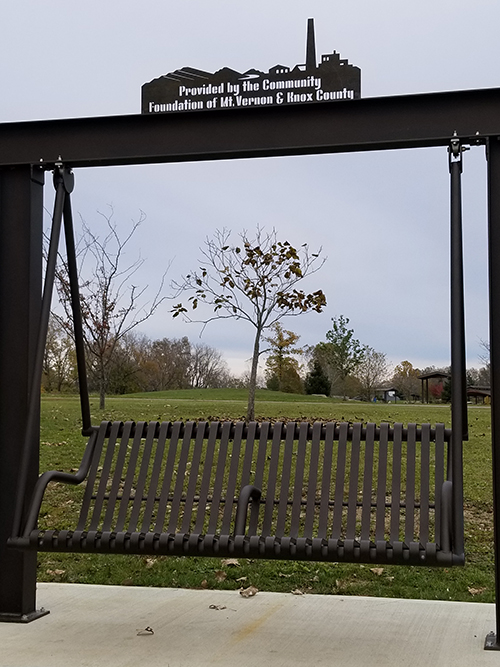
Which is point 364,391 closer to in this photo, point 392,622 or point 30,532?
point 392,622

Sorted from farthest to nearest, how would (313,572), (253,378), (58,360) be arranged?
(58,360) < (253,378) < (313,572)

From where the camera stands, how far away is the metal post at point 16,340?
3.50m

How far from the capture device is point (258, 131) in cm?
338

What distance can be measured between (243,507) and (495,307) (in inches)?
51.9

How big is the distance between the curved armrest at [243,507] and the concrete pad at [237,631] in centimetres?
49

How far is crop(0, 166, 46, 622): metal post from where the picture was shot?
3.50m

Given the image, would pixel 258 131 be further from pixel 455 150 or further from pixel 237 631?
pixel 237 631

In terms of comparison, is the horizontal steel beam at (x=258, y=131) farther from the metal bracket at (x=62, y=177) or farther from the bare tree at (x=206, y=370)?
the bare tree at (x=206, y=370)

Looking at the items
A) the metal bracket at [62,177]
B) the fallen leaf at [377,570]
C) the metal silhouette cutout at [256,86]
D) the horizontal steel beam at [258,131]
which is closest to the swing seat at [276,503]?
the metal bracket at [62,177]

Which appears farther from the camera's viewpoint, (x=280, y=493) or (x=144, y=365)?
(x=144, y=365)

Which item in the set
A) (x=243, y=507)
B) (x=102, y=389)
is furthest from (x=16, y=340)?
(x=102, y=389)

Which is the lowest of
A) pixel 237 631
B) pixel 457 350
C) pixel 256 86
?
pixel 237 631

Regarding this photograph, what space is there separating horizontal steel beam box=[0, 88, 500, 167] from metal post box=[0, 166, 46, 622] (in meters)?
0.19

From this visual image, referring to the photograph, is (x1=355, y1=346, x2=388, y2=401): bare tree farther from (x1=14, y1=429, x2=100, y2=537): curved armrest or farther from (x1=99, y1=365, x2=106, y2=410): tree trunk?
(x1=14, y1=429, x2=100, y2=537): curved armrest
